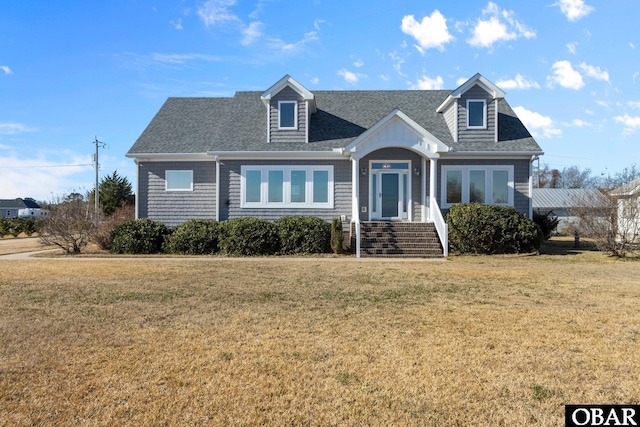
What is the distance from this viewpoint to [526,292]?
7.57 metres

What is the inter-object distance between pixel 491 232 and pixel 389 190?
14.8ft

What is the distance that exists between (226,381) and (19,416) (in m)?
1.51

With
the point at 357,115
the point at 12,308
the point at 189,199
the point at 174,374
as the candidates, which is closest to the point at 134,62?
the point at 189,199

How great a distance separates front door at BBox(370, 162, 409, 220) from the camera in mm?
16641

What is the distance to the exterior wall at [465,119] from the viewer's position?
16.6 meters

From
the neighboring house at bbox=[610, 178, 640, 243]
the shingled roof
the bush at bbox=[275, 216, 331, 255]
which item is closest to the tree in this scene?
the shingled roof

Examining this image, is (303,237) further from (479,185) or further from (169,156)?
(479,185)

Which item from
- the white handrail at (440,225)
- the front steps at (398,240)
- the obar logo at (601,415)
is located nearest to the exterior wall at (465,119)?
the white handrail at (440,225)

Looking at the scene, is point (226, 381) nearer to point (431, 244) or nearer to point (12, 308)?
point (12, 308)

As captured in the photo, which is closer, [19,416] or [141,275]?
[19,416]

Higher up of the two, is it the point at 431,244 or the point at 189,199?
the point at 189,199

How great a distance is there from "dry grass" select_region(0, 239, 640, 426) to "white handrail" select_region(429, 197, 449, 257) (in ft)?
16.9

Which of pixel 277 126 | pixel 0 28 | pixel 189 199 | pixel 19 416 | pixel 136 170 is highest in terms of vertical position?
pixel 0 28

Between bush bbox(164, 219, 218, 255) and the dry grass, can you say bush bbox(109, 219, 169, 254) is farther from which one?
the dry grass
